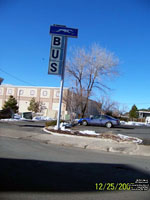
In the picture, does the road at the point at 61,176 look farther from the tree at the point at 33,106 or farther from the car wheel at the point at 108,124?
the tree at the point at 33,106

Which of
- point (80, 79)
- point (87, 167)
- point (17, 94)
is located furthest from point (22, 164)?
point (17, 94)

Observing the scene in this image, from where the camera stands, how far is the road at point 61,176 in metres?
3.44

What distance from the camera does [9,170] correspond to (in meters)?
4.52

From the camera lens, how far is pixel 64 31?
13.0 m

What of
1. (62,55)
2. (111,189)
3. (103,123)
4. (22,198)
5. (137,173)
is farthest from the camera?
(103,123)

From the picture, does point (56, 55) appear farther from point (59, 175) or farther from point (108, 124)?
point (59, 175)

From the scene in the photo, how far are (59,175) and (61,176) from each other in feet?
0.23

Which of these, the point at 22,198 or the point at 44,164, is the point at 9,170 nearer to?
the point at 44,164

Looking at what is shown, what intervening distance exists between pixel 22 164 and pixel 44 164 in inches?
24.5

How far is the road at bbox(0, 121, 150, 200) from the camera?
11.3 ft
